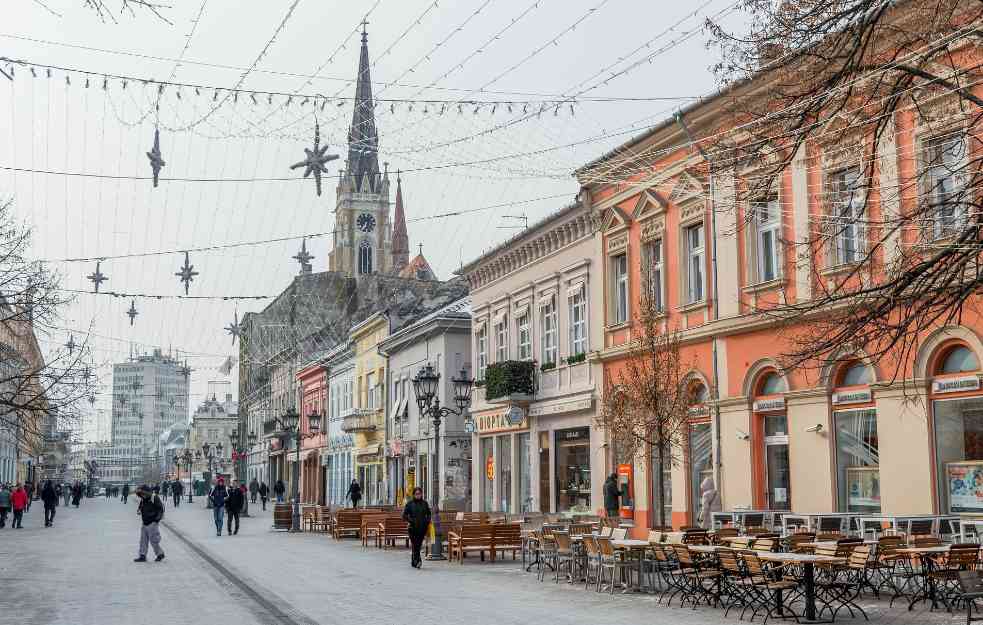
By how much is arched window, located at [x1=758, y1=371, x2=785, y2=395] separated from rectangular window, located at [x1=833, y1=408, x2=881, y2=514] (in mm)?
1835

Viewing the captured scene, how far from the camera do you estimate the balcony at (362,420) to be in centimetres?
5261

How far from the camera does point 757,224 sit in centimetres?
2386

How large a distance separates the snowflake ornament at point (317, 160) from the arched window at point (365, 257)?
353ft

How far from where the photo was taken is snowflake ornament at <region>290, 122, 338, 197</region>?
17016mm

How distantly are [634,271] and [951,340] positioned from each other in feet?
34.4

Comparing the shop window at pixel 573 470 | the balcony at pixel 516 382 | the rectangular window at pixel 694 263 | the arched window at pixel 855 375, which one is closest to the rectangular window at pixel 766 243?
the rectangular window at pixel 694 263

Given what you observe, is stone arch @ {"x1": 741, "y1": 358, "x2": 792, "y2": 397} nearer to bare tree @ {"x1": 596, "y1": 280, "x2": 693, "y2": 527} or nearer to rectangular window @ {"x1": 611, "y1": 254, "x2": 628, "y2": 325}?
bare tree @ {"x1": 596, "y1": 280, "x2": 693, "y2": 527}

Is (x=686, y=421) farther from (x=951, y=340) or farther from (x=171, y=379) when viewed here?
(x=171, y=379)

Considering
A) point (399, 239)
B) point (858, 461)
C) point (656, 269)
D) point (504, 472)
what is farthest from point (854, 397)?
point (399, 239)

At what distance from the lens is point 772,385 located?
76.5 feet

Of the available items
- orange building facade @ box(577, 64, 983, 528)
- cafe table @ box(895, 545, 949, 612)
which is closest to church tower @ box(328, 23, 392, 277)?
orange building facade @ box(577, 64, 983, 528)

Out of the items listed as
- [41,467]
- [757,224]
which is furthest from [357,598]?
[41,467]

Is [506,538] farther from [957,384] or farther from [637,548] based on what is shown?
[957,384]

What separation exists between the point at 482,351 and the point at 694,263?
1482cm
